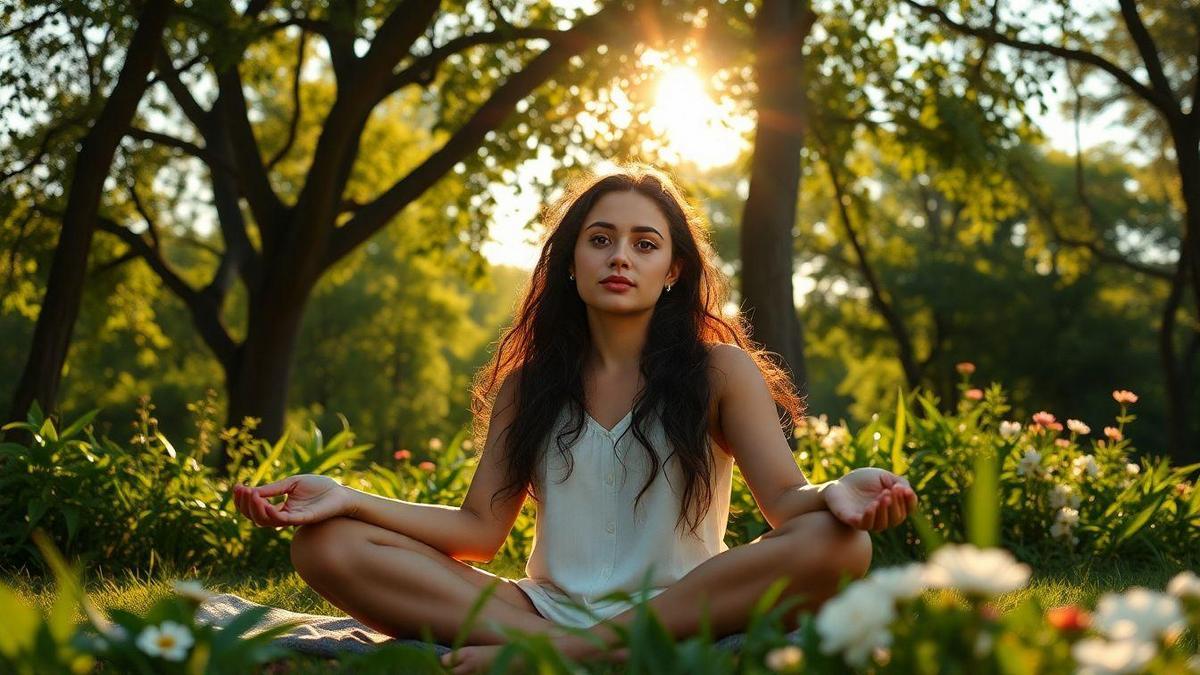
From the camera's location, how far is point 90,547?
5.75 metres

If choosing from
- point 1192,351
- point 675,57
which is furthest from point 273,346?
point 1192,351

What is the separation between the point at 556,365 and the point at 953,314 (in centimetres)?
2359

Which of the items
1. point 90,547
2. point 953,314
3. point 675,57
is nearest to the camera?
point 90,547

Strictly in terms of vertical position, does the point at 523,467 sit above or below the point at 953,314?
below

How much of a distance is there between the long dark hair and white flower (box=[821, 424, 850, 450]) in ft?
7.05

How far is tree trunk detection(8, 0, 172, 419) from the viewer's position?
8.13 m

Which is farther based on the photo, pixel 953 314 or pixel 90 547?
pixel 953 314

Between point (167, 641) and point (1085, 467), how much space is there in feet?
15.6

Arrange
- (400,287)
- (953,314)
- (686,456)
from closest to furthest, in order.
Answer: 1. (686,456)
2. (953,314)
3. (400,287)

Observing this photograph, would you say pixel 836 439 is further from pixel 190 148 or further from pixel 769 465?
pixel 190 148

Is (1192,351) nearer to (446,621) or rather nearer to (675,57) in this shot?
(675,57)

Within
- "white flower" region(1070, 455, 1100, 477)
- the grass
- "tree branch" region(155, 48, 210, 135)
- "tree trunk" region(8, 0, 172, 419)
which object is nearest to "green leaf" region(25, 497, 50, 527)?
the grass

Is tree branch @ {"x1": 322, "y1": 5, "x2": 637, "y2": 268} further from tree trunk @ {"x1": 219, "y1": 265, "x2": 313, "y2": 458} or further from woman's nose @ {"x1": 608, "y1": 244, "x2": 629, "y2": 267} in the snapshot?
woman's nose @ {"x1": 608, "y1": 244, "x2": 629, "y2": 267}

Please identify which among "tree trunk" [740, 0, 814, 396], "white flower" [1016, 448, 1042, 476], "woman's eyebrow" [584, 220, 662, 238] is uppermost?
"tree trunk" [740, 0, 814, 396]
